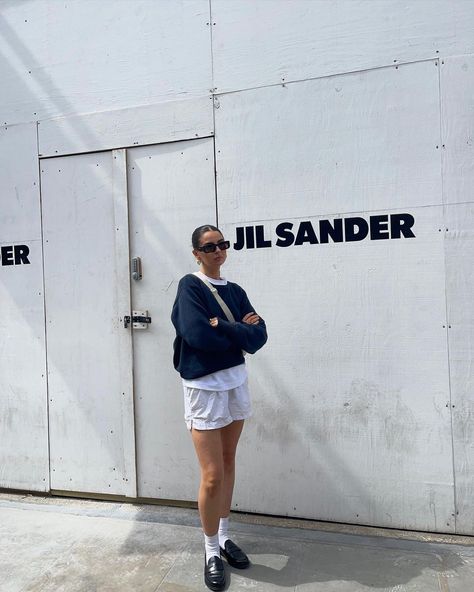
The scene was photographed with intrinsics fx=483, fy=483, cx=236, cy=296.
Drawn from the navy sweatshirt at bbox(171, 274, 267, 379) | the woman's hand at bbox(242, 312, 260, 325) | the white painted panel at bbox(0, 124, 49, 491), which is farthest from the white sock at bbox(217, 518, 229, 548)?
the white painted panel at bbox(0, 124, 49, 491)

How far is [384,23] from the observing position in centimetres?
295

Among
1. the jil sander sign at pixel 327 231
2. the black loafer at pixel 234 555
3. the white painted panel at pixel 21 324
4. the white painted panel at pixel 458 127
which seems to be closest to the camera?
the black loafer at pixel 234 555

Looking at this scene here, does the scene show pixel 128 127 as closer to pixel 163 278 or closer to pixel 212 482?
pixel 163 278

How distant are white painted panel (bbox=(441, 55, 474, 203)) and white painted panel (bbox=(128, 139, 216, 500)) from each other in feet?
4.81

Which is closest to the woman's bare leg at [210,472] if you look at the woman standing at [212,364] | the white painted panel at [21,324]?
the woman standing at [212,364]

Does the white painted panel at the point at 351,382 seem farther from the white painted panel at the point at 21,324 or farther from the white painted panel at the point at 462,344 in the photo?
the white painted panel at the point at 21,324

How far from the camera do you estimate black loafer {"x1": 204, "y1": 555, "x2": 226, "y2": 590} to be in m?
2.41

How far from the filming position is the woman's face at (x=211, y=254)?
251 centimetres

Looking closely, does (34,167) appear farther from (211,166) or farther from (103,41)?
(211,166)

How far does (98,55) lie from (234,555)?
3399 millimetres

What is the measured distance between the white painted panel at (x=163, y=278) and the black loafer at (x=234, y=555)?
672 millimetres

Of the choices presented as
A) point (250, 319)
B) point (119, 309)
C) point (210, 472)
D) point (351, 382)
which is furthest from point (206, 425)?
point (119, 309)

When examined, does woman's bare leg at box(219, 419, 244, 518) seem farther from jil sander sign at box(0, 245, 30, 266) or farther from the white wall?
jil sander sign at box(0, 245, 30, 266)

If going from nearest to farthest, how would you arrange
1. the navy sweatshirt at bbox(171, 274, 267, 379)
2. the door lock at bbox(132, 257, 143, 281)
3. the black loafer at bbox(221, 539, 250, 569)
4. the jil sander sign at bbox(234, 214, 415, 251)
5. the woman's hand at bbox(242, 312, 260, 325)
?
the navy sweatshirt at bbox(171, 274, 267, 379) < the woman's hand at bbox(242, 312, 260, 325) < the black loafer at bbox(221, 539, 250, 569) < the jil sander sign at bbox(234, 214, 415, 251) < the door lock at bbox(132, 257, 143, 281)
